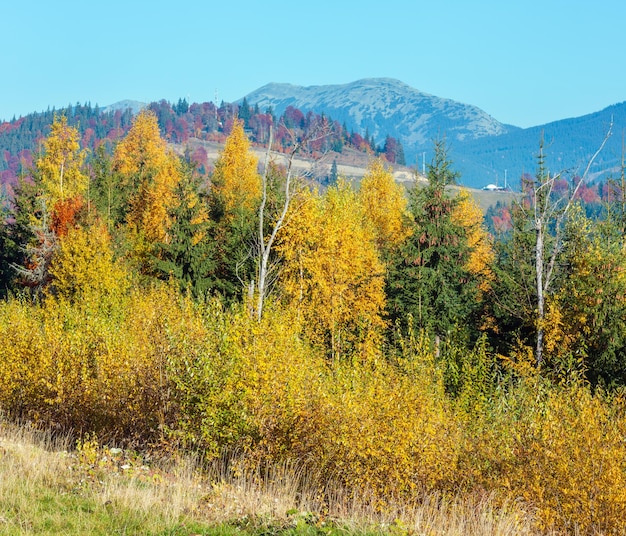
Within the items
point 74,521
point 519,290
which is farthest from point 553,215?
point 74,521

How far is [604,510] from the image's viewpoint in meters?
15.2

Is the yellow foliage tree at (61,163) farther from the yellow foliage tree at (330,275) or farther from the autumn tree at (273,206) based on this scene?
the yellow foliage tree at (330,275)

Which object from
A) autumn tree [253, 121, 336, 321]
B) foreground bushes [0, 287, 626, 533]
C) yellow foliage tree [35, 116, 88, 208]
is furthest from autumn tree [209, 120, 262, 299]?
foreground bushes [0, 287, 626, 533]

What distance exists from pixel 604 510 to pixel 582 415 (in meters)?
2.17

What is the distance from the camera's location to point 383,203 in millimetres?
58375

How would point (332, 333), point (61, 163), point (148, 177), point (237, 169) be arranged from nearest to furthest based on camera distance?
point (332, 333) → point (61, 163) → point (237, 169) → point (148, 177)

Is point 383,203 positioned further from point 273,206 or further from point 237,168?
point 273,206

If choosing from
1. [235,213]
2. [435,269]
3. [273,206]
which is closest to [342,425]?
[435,269]

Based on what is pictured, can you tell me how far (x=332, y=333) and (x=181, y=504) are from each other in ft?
73.7

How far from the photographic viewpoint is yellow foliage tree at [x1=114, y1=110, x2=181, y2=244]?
5341 centimetres

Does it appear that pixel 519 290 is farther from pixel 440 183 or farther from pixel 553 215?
pixel 440 183

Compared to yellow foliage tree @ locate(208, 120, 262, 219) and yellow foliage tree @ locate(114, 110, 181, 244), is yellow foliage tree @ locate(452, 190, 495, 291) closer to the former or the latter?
yellow foliage tree @ locate(208, 120, 262, 219)

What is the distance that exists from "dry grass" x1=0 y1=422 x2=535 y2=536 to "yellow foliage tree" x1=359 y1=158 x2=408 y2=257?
36.2 metres

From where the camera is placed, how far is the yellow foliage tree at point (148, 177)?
53.4 m
